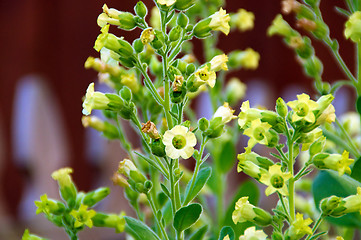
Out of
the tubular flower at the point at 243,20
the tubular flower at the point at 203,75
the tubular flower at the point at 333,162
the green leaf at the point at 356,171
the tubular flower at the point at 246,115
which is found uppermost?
the tubular flower at the point at 203,75

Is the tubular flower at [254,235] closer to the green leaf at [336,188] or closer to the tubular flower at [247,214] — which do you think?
the tubular flower at [247,214]

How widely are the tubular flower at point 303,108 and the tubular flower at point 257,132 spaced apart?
0.06 feet

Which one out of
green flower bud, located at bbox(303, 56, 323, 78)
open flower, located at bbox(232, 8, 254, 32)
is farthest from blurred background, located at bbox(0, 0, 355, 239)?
green flower bud, located at bbox(303, 56, 323, 78)

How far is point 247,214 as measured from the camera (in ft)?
1.14

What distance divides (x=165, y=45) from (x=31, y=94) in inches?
99.7

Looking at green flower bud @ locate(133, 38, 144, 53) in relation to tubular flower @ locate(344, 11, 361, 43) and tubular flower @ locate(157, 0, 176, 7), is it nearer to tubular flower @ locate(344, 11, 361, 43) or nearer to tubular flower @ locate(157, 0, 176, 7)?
tubular flower @ locate(157, 0, 176, 7)

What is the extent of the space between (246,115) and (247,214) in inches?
2.5

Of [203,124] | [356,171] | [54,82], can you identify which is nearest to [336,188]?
[356,171]

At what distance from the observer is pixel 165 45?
38 cm

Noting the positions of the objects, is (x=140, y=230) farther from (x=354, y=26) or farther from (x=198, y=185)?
(x=354, y=26)

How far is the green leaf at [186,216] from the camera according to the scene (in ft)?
1.12

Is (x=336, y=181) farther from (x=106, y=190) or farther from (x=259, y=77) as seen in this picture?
(x=259, y=77)

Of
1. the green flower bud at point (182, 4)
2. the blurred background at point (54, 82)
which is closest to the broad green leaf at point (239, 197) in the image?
the green flower bud at point (182, 4)

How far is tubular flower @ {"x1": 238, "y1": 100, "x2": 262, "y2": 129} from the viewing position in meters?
0.34
